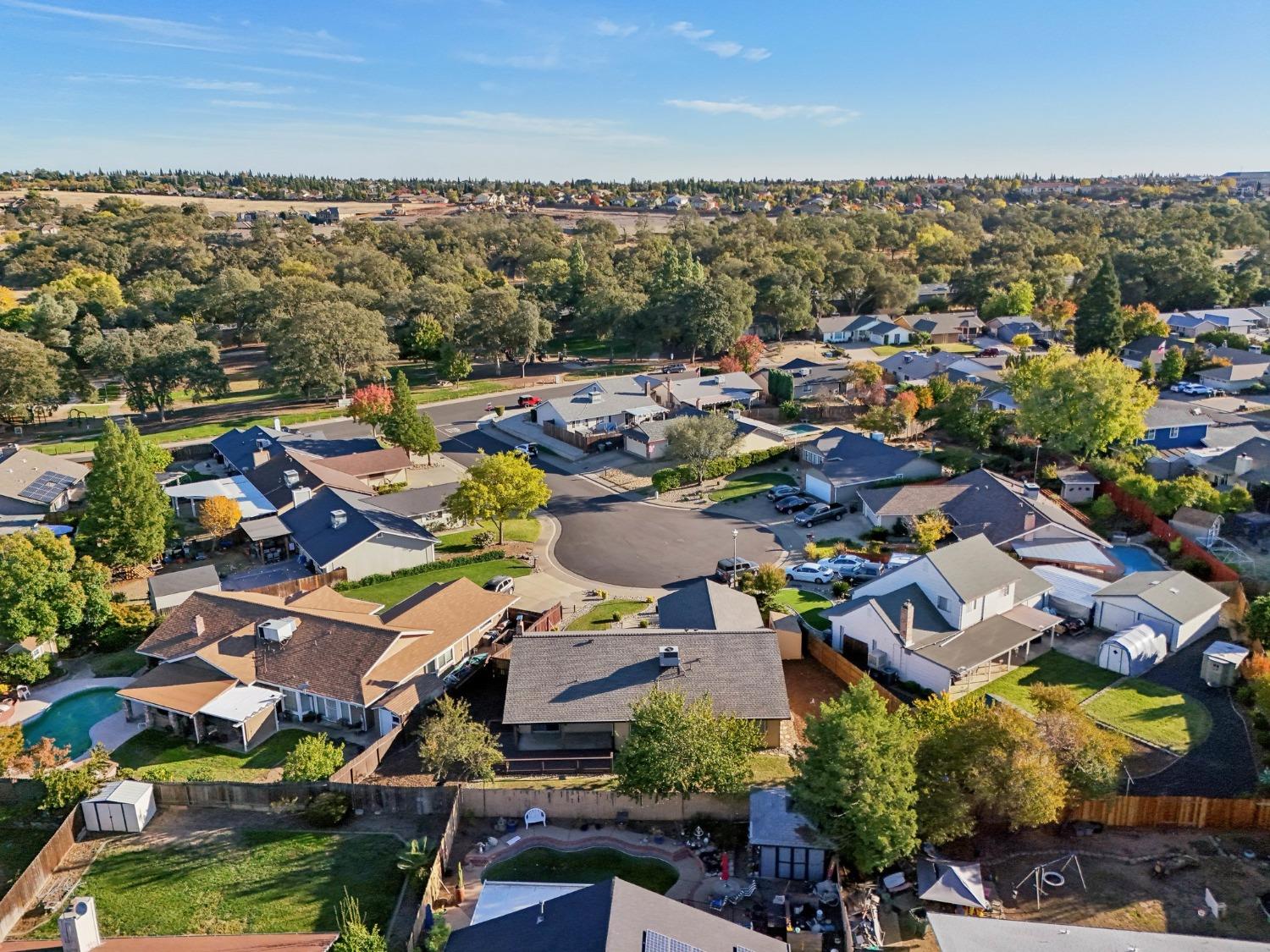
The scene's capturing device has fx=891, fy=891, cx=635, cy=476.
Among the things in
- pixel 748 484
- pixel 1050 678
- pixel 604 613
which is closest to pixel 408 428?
pixel 748 484

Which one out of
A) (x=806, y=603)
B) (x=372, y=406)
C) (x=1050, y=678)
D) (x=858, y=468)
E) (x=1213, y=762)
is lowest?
(x=1050, y=678)

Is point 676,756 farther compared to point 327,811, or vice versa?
point 327,811

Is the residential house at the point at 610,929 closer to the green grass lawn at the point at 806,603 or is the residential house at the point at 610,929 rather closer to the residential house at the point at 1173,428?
the green grass lawn at the point at 806,603

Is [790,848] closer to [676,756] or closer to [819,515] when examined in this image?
[676,756]

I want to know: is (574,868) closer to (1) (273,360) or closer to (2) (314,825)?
(2) (314,825)

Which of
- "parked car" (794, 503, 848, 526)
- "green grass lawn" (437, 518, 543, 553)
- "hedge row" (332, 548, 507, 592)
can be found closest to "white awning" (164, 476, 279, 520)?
"hedge row" (332, 548, 507, 592)

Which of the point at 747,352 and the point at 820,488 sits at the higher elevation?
the point at 747,352
